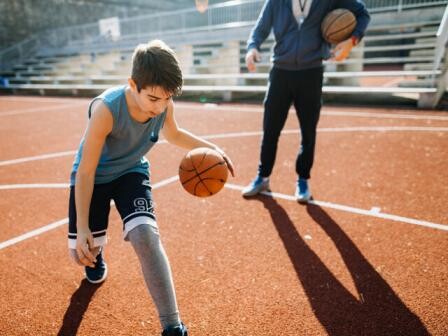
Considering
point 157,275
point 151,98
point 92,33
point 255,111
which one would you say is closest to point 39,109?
point 255,111

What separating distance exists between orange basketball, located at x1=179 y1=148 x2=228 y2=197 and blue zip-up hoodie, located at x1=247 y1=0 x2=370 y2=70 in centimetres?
171

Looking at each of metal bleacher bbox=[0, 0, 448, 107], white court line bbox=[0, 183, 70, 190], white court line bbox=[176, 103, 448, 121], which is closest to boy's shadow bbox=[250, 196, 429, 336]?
white court line bbox=[0, 183, 70, 190]

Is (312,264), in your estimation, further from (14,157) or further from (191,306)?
(14,157)

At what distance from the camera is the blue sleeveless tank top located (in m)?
1.98

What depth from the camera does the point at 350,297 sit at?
7.75 feet

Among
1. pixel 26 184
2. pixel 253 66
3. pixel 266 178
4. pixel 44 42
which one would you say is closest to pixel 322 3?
pixel 253 66

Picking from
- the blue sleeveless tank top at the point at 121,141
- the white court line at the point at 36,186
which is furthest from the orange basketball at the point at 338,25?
the white court line at the point at 36,186

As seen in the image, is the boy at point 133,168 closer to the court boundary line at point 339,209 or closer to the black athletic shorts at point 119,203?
the black athletic shorts at point 119,203

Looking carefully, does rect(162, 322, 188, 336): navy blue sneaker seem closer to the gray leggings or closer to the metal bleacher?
the gray leggings

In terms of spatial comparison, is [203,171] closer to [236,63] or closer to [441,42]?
[441,42]

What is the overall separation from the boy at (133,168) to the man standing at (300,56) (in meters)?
1.65

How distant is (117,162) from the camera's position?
215 centimetres

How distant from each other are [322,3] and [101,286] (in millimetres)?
3200

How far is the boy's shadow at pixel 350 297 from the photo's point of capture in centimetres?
210
